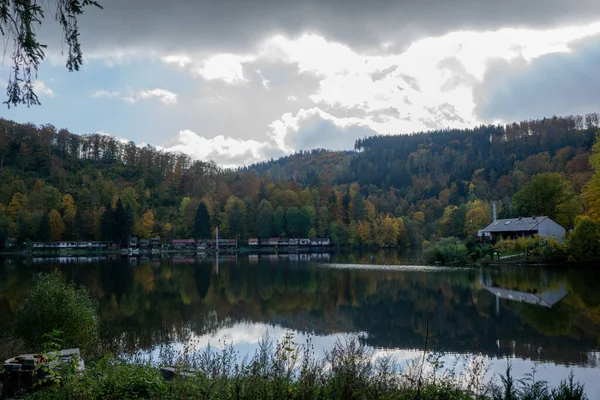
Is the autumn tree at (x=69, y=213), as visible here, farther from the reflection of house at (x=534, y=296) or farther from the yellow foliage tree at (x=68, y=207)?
the reflection of house at (x=534, y=296)

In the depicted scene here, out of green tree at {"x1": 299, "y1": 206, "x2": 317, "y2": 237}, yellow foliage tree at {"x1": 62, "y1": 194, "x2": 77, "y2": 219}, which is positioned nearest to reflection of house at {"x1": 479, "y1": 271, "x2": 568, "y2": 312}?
green tree at {"x1": 299, "y1": 206, "x2": 317, "y2": 237}

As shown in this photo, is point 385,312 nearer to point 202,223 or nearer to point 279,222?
point 202,223

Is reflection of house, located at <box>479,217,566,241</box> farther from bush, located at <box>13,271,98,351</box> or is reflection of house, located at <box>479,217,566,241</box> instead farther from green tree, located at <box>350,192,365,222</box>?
green tree, located at <box>350,192,365,222</box>

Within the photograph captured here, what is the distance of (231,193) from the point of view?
12631cm

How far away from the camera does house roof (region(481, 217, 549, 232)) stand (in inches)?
2079

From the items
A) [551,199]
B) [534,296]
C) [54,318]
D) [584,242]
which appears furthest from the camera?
[551,199]

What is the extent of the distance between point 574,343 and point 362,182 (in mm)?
146363

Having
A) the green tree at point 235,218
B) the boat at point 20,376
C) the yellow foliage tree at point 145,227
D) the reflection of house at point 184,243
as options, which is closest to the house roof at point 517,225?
the boat at point 20,376

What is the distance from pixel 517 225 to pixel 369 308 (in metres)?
39.9

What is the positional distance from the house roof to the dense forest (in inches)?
245

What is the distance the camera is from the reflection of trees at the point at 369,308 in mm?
17469

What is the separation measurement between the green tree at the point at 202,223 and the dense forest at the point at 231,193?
0.78 feet

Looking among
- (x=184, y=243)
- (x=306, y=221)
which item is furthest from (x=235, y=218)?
(x=306, y=221)

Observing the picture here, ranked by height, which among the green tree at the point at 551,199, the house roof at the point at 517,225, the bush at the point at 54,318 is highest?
the green tree at the point at 551,199
